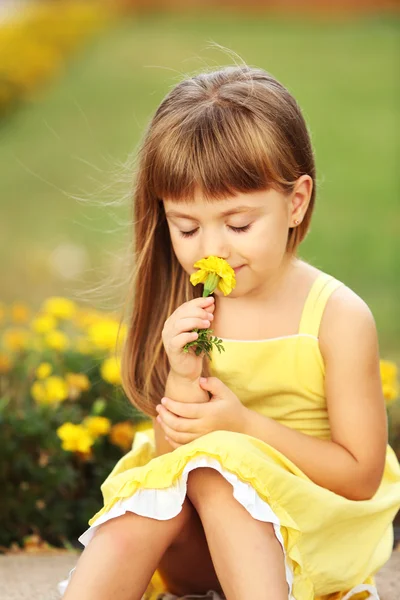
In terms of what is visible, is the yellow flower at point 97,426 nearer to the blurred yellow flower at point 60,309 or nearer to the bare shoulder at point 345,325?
the blurred yellow flower at point 60,309

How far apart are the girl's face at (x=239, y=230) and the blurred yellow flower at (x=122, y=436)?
921 mm

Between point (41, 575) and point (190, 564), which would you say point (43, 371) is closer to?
point (41, 575)

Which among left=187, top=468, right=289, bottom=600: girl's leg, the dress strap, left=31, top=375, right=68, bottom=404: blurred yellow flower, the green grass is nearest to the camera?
left=187, top=468, right=289, bottom=600: girl's leg

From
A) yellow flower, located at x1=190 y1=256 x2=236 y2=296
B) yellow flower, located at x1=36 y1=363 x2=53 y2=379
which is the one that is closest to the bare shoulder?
yellow flower, located at x1=190 y1=256 x2=236 y2=296

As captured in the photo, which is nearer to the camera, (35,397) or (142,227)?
(142,227)

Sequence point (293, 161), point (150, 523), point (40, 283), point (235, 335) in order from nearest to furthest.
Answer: point (150, 523) → point (293, 161) → point (235, 335) → point (40, 283)

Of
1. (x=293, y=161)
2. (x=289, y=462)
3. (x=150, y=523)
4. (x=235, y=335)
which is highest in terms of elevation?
(x=293, y=161)

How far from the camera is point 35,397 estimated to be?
308cm

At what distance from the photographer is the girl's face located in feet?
6.95

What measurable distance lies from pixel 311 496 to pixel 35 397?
1181 millimetres

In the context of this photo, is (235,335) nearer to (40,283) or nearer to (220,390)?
(220,390)

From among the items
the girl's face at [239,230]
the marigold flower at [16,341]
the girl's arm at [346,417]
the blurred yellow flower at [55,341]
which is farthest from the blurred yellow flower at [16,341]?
the girl's arm at [346,417]

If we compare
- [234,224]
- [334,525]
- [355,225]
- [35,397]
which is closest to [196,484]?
[334,525]

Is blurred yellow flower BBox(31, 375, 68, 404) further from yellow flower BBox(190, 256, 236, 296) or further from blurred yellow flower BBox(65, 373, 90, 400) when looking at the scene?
yellow flower BBox(190, 256, 236, 296)
